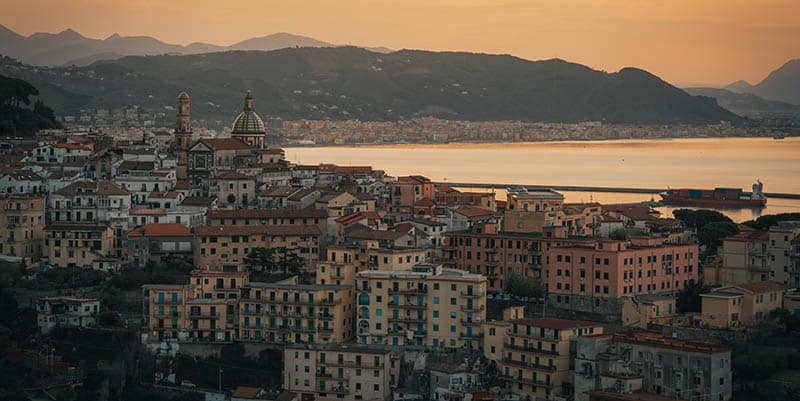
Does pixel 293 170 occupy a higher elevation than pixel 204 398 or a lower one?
higher

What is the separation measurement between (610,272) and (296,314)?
5226 millimetres

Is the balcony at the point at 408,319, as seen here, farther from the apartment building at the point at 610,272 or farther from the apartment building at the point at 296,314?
the apartment building at the point at 610,272

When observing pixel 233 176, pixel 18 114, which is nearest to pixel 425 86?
pixel 18 114

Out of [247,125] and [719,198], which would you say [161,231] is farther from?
[719,198]

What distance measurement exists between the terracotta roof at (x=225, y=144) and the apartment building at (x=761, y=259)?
14.5 metres

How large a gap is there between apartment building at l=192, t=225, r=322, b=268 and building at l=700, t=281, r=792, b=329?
800cm

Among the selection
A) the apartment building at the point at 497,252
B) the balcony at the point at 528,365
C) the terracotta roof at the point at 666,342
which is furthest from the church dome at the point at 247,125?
the terracotta roof at the point at 666,342

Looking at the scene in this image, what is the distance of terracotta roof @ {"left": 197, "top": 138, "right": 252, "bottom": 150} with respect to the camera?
39.2m

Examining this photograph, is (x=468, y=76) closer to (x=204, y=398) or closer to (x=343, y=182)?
(x=343, y=182)

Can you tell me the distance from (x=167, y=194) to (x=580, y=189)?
35154 mm

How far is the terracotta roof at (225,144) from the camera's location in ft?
129

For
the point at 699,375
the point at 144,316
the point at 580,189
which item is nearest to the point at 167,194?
the point at 144,316

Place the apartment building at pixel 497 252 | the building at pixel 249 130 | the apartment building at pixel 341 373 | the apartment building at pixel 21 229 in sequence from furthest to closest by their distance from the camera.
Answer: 1. the building at pixel 249 130
2. the apartment building at pixel 21 229
3. the apartment building at pixel 497 252
4. the apartment building at pixel 341 373

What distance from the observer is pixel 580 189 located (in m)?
67.4
